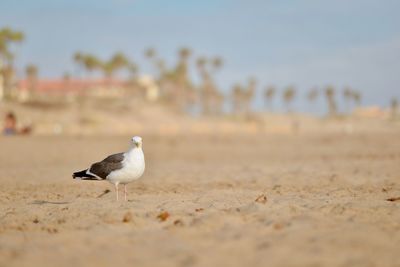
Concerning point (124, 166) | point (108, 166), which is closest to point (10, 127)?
point (108, 166)

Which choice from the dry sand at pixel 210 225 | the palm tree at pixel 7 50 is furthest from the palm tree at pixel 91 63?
the dry sand at pixel 210 225

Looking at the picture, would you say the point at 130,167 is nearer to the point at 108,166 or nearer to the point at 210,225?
the point at 108,166

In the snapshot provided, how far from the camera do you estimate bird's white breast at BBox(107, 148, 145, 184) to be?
349 inches

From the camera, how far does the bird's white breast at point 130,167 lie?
29.1ft

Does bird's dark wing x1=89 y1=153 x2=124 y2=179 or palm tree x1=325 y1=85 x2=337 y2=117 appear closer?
bird's dark wing x1=89 y1=153 x2=124 y2=179

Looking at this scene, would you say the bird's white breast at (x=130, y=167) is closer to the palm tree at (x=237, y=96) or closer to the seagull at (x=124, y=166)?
the seagull at (x=124, y=166)

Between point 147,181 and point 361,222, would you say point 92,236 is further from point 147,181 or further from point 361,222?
point 147,181

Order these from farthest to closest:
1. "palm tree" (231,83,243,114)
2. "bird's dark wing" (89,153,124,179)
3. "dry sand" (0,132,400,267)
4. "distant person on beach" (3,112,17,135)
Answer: "palm tree" (231,83,243,114) < "distant person on beach" (3,112,17,135) < "bird's dark wing" (89,153,124,179) < "dry sand" (0,132,400,267)

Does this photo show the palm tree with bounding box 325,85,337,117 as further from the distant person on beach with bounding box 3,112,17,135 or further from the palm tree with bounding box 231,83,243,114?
the distant person on beach with bounding box 3,112,17,135

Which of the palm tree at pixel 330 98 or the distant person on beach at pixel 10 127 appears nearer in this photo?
the distant person on beach at pixel 10 127

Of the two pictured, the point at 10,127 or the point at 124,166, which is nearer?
the point at 124,166

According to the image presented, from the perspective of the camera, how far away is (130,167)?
29.1 feet

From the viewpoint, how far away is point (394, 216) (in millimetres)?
6941

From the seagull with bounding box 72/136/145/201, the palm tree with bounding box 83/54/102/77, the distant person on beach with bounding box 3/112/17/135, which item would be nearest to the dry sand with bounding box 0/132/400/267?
the seagull with bounding box 72/136/145/201
